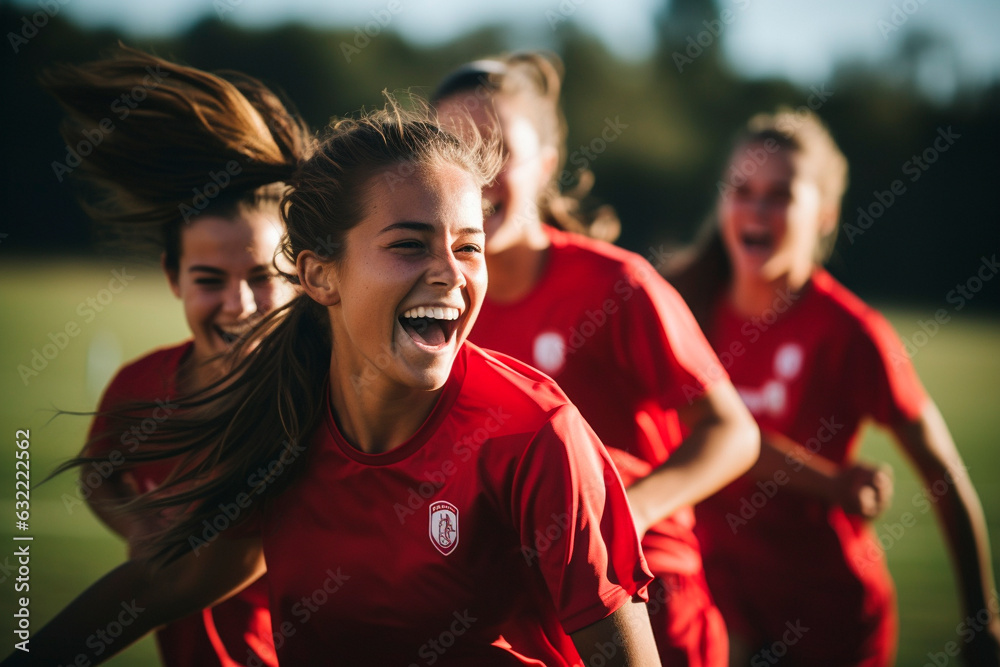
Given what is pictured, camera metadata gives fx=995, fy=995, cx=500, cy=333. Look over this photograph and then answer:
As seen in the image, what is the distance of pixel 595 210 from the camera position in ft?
15.2

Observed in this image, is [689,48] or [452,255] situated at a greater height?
[452,255]

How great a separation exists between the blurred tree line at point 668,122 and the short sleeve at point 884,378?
2080cm

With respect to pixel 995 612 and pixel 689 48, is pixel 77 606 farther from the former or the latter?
pixel 689 48

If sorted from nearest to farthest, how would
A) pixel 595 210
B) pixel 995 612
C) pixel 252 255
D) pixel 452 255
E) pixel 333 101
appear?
pixel 452 255 < pixel 252 255 < pixel 995 612 < pixel 595 210 < pixel 333 101

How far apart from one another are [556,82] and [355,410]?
2242mm

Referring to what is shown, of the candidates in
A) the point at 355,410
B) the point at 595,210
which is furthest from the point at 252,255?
the point at 595,210

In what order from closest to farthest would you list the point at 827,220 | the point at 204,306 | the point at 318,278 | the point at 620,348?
the point at 318,278 → the point at 620,348 → the point at 204,306 → the point at 827,220

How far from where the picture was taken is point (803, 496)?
3855 mm

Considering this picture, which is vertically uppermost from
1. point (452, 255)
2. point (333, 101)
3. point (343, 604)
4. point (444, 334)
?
point (452, 255)

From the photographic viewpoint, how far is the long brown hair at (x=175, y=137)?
311 centimetres
